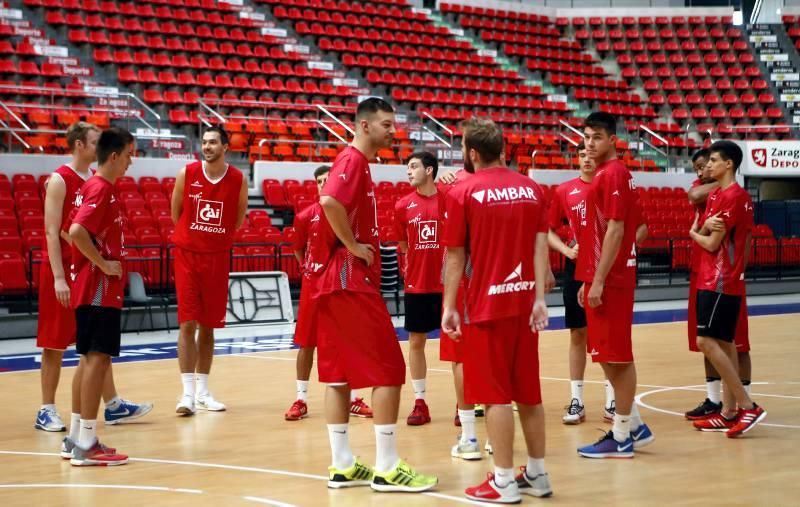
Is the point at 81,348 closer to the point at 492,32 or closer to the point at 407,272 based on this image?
the point at 407,272

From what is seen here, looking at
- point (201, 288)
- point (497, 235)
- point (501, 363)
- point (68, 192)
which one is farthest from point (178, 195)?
point (501, 363)

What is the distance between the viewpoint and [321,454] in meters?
7.13

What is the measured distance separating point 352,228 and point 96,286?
1848 mm

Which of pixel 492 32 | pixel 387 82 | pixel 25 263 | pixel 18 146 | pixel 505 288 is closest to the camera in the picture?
pixel 505 288

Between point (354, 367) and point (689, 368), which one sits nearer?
point (354, 367)

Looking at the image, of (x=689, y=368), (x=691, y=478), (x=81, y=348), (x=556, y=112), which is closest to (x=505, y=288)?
(x=691, y=478)

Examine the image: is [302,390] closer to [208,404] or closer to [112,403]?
[208,404]

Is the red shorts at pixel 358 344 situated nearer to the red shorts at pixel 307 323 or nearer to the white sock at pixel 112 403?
the red shorts at pixel 307 323

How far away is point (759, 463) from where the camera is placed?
6.68 m

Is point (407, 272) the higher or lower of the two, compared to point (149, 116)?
lower

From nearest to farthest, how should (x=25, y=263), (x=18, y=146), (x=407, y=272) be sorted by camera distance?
(x=407, y=272), (x=25, y=263), (x=18, y=146)

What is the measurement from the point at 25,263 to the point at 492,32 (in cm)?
2066

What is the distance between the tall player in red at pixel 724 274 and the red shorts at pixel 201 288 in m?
3.67

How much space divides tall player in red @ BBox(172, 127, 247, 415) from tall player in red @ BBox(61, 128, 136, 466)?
160 cm
